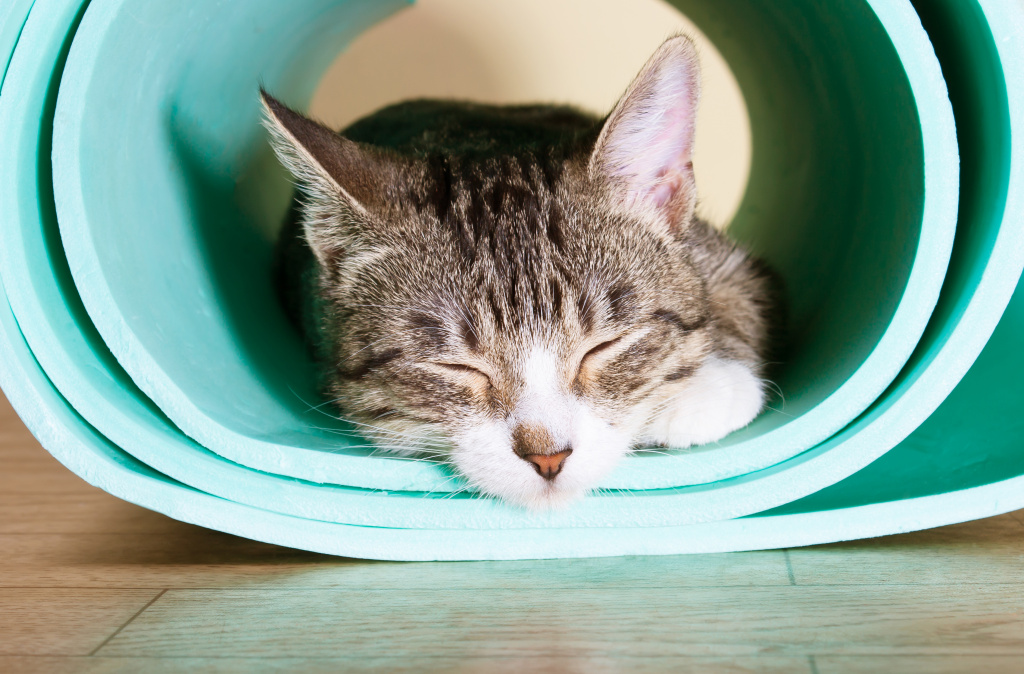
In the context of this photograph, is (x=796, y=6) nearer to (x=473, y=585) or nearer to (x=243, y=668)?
(x=473, y=585)

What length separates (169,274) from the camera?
1774 mm

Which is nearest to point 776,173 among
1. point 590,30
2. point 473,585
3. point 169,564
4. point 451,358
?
point 590,30

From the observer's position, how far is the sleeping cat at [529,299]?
59.6 inches

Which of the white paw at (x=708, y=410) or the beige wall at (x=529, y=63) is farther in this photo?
the beige wall at (x=529, y=63)

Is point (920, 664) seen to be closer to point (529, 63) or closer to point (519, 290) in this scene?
point (519, 290)

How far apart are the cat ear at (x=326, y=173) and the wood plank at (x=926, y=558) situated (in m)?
1.11

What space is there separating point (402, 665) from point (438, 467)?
0.47 m

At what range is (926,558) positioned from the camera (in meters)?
1.48

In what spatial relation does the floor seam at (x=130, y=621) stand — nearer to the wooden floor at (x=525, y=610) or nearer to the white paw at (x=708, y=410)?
the wooden floor at (x=525, y=610)

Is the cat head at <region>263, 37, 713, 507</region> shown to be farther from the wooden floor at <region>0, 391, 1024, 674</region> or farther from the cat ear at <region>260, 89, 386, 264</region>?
the wooden floor at <region>0, 391, 1024, 674</region>

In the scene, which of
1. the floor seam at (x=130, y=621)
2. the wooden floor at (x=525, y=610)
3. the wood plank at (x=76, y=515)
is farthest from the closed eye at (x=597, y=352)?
the wood plank at (x=76, y=515)

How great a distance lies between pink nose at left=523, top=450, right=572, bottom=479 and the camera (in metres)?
1.43

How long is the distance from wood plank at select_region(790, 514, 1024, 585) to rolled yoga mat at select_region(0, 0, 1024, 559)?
63 mm

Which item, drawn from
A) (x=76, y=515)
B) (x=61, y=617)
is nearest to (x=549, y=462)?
(x=61, y=617)
